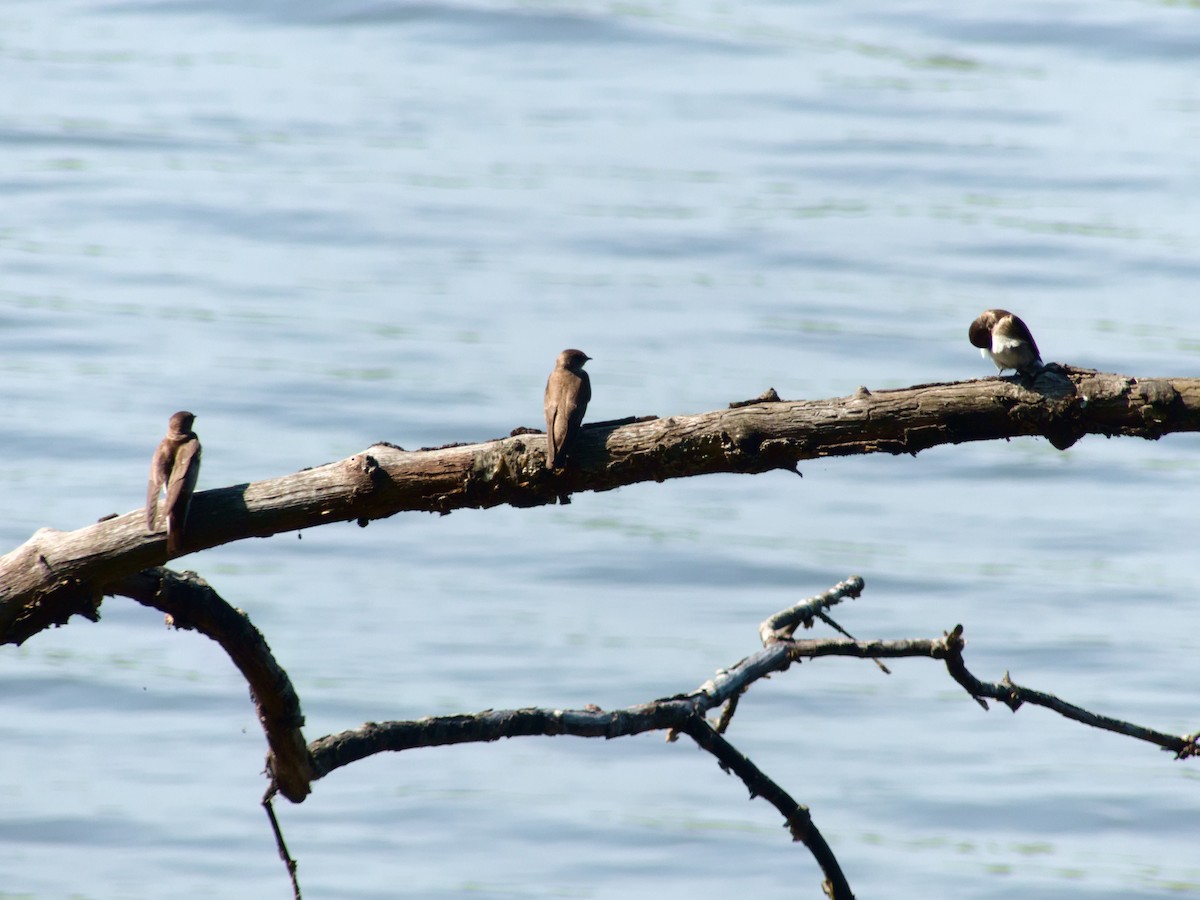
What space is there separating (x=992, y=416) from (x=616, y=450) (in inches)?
40.7

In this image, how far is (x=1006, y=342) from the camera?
18.2 ft

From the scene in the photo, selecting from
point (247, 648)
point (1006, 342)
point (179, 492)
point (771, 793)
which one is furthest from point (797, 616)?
point (179, 492)

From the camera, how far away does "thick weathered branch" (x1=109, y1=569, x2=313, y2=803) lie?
531 centimetres

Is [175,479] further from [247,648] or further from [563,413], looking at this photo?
[563,413]

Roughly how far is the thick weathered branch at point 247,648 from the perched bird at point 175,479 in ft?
0.80

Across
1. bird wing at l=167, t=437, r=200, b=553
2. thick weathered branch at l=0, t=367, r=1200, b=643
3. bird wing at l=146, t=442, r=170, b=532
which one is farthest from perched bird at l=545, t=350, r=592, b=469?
bird wing at l=146, t=442, r=170, b=532

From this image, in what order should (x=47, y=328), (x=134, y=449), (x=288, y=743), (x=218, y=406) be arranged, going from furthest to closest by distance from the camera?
(x=47, y=328) < (x=218, y=406) < (x=134, y=449) < (x=288, y=743)

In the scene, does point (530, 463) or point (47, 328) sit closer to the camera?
point (530, 463)

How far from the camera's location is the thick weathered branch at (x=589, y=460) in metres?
4.83

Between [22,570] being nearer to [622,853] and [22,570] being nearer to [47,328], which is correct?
[622,853]

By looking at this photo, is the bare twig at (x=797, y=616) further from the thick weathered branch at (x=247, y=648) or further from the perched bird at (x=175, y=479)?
the perched bird at (x=175, y=479)

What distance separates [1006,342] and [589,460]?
53.2 inches

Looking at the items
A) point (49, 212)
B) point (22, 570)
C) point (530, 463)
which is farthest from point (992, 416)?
point (49, 212)

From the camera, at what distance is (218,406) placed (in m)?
20.8
